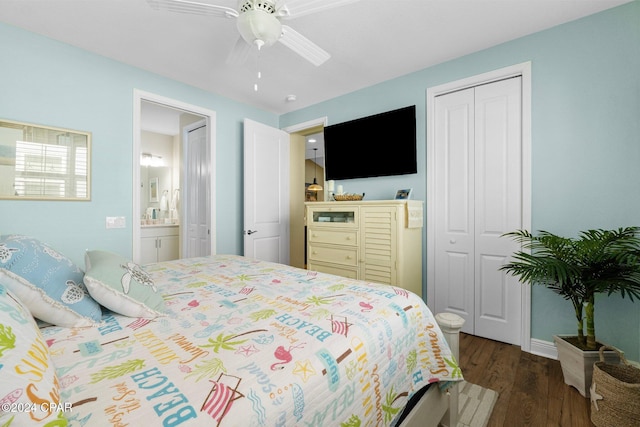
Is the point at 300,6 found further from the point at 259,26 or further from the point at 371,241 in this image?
the point at 371,241

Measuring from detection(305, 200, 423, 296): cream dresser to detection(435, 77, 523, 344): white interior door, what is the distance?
281mm

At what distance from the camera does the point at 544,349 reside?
89.7 inches

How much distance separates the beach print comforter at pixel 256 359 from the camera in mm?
648

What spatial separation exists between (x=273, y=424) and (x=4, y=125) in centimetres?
302

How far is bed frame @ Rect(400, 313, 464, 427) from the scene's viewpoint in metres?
1.20

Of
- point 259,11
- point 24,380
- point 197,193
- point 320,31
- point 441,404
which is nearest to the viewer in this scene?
point 24,380

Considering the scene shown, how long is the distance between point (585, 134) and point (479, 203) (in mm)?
865

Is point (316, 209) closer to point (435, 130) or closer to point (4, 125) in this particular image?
point (435, 130)

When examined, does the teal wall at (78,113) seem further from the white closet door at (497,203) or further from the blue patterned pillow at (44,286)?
the white closet door at (497,203)

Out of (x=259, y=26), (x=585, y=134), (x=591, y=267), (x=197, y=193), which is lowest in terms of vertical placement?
(x=591, y=267)

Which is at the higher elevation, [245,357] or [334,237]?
[334,237]

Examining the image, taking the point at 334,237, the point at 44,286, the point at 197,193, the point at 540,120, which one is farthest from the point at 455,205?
the point at 197,193

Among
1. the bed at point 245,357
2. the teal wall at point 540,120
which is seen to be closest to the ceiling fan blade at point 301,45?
the teal wall at point 540,120

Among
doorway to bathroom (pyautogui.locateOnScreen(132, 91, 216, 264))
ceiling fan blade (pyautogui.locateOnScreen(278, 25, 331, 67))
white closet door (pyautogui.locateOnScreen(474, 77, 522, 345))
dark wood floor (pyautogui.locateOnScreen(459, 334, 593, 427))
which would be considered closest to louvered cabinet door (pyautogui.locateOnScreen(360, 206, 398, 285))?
white closet door (pyautogui.locateOnScreen(474, 77, 522, 345))
